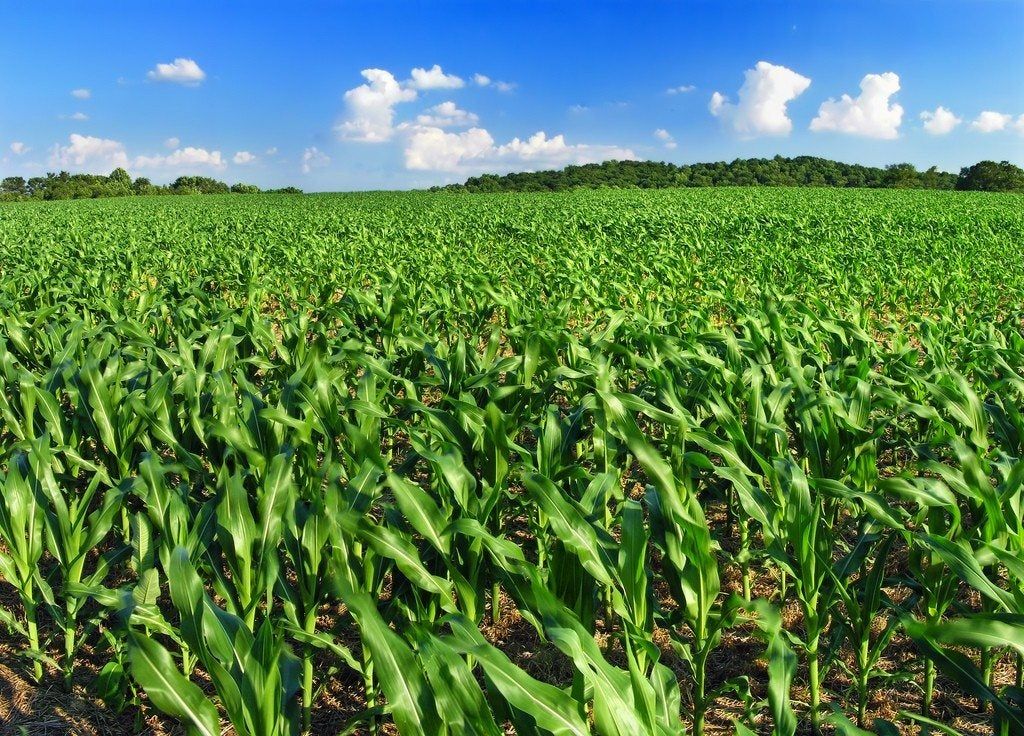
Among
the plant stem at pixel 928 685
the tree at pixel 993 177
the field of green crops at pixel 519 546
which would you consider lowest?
the plant stem at pixel 928 685

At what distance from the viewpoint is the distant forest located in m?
67.9

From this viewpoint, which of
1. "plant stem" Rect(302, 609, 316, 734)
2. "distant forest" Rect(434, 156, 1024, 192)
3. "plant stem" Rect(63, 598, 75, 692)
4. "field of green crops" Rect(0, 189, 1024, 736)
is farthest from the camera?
"distant forest" Rect(434, 156, 1024, 192)

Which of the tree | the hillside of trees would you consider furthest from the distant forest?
the hillside of trees

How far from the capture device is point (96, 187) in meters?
70.0

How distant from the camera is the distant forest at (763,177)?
6794cm

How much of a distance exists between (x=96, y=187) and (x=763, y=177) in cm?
7327

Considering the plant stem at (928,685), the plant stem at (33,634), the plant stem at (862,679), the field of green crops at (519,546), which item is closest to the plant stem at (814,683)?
the field of green crops at (519,546)

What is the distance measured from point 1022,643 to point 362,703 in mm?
2286

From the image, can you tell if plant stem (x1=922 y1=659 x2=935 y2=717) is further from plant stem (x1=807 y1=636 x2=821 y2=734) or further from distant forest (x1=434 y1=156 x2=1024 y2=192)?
distant forest (x1=434 y1=156 x2=1024 y2=192)

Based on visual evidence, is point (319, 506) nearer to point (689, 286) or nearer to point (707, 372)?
point (707, 372)

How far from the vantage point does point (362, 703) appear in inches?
105

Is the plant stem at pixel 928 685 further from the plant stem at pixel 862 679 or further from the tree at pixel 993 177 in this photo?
the tree at pixel 993 177

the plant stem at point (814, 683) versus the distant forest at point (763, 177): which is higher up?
the distant forest at point (763, 177)

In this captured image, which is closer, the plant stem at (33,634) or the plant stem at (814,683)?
the plant stem at (814,683)
